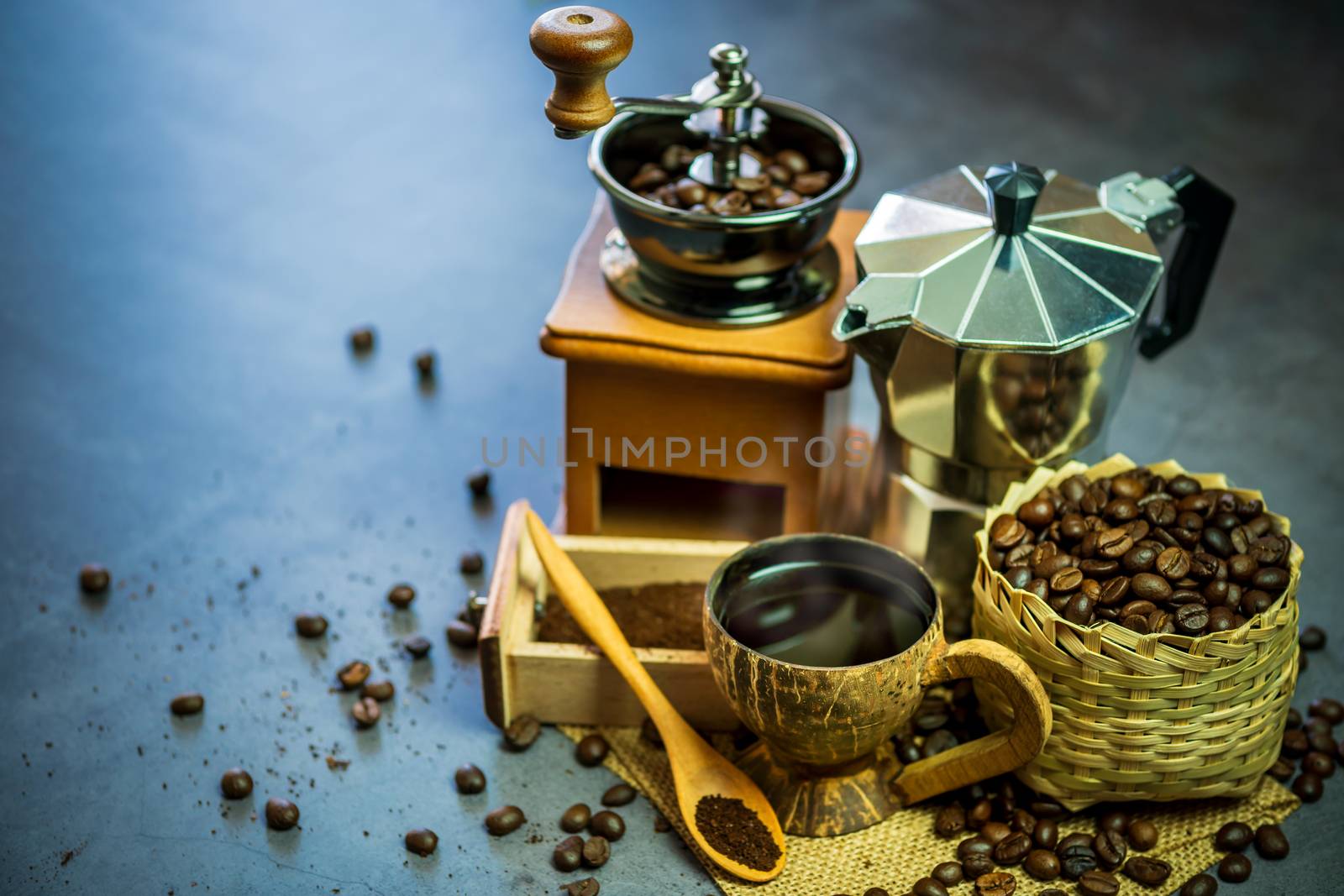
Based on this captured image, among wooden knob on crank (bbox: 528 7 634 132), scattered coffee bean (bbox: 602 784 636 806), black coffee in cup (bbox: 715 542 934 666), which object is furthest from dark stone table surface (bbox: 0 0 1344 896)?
wooden knob on crank (bbox: 528 7 634 132)

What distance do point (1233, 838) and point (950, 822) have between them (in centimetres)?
30

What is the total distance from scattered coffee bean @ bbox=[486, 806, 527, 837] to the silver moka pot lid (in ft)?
2.13

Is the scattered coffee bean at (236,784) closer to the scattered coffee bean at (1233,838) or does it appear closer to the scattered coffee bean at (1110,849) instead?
the scattered coffee bean at (1110,849)

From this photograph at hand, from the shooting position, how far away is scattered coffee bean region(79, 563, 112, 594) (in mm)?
1924

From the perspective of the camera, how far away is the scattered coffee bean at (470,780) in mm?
1660

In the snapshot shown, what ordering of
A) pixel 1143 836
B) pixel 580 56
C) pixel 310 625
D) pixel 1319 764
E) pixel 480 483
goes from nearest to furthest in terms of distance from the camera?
pixel 580 56 → pixel 1143 836 → pixel 1319 764 → pixel 310 625 → pixel 480 483

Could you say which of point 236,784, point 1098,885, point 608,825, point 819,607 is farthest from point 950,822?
point 236,784

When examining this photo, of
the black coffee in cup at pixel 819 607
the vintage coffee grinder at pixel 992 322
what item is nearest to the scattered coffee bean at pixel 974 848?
the black coffee in cup at pixel 819 607

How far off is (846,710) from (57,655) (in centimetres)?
103

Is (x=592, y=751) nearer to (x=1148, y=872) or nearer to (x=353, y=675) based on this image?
(x=353, y=675)

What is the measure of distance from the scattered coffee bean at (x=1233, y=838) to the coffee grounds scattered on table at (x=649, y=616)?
2.00 ft

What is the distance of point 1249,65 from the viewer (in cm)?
320

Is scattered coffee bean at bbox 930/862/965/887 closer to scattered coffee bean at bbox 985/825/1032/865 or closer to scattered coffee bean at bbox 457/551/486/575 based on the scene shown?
scattered coffee bean at bbox 985/825/1032/865

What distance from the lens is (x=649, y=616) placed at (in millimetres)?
1779
